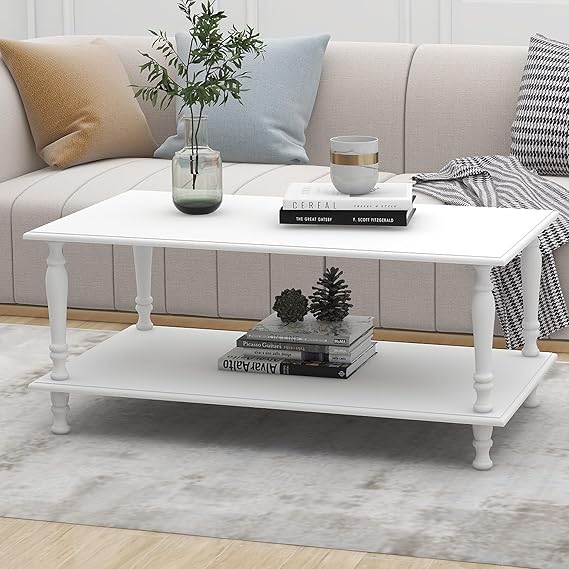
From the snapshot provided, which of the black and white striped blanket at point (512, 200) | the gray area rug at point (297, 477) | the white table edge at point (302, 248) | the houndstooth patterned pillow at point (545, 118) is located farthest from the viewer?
the houndstooth patterned pillow at point (545, 118)

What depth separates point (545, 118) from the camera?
4.05 metres

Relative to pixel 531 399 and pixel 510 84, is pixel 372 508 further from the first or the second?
pixel 510 84

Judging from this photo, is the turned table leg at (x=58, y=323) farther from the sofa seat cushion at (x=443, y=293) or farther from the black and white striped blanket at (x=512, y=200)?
the black and white striped blanket at (x=512, y=200)

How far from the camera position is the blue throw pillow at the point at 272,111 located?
4.32 m

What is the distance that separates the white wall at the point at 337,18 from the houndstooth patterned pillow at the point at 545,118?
1.96 metres

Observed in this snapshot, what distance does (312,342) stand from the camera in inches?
119

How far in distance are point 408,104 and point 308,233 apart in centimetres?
151

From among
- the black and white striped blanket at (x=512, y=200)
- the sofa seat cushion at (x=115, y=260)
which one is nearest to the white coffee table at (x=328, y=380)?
the black and white striped blanket at (x=512, y=200)

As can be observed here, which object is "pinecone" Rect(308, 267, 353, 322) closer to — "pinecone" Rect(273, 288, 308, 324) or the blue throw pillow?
"pinecone" Rect(273, 288, 308, 324)

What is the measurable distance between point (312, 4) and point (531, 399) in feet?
11.9

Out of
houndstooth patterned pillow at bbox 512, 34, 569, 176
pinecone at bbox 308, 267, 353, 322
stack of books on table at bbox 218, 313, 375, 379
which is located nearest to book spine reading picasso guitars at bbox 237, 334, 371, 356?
stack of books on table at bbox 218, 313, 375, 379

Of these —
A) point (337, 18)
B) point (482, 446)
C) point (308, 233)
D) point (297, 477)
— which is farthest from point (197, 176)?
point (337, 18)

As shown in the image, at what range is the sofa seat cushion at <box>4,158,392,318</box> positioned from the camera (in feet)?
12.7

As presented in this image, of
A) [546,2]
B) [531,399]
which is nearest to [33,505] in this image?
[531,399]
